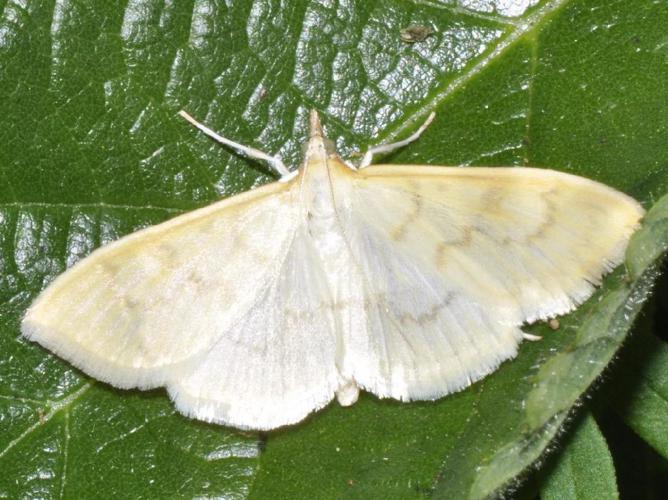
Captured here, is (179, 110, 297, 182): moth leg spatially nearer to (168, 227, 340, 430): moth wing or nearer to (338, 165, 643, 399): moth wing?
(338, 165, 643, 399): moth wing

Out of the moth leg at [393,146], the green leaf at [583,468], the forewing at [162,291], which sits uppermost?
the moth leg at [393,146]

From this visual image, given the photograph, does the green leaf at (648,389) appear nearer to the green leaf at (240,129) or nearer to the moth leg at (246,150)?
the green leaf at (240,129)

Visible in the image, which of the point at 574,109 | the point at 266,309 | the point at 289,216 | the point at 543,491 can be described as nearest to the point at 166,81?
A: the point at 289,216

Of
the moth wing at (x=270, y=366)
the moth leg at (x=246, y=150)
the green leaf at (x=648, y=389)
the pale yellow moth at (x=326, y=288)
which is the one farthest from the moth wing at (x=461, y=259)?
the green leaf at (x=648, y=389)

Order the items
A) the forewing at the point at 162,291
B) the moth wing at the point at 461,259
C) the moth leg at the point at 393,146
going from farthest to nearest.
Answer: the moth leg at the point at 393,146 < the forewing at the point at 162,291 < the moth wing at the point at 461,259

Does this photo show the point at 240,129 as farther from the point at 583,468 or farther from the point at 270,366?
the point at 583,468
